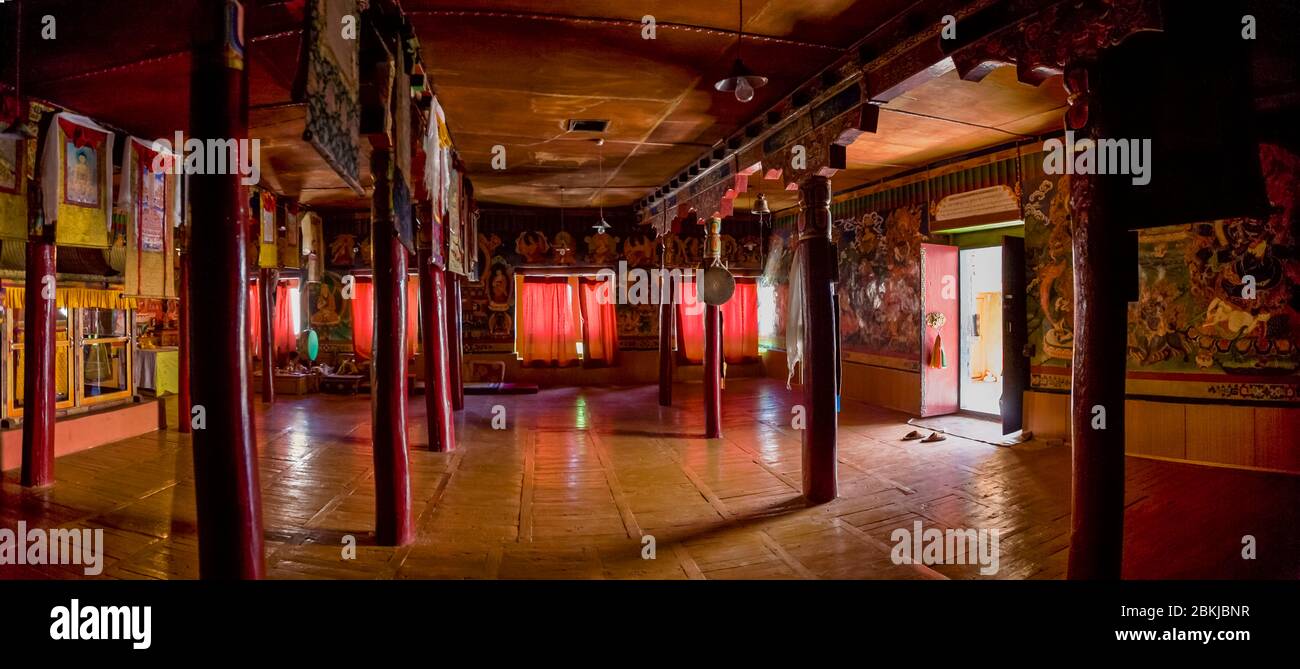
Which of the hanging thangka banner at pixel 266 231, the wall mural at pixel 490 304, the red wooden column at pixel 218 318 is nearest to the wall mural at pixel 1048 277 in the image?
the red wooden column at pixel 218 318

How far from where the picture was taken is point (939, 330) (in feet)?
30.0

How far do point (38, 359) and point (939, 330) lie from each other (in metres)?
11.0

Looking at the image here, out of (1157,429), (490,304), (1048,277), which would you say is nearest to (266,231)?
(490,304)

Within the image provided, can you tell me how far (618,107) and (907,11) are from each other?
116 inches

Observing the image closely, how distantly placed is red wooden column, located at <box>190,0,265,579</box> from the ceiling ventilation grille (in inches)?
169

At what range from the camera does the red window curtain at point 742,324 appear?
45.9 feet

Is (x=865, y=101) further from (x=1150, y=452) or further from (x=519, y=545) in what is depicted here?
(x=1150, y=452)

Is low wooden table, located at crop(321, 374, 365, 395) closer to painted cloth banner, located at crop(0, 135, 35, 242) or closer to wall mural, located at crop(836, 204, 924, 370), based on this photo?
painted cloth banner, located at crop(0, 135, 35, 242)

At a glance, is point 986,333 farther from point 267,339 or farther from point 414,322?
point 267,339

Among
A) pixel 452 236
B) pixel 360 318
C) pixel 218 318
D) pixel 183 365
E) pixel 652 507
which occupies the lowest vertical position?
pixel 652 507

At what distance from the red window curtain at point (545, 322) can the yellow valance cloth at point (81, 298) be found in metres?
6.62

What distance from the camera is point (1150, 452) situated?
653cm

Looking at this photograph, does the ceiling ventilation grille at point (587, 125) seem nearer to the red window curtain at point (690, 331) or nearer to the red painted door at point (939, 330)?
the red painted door at point (939, 330)
